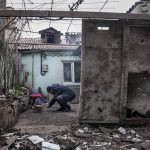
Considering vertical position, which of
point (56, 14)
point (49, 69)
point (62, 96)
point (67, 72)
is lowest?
point (62, 96)

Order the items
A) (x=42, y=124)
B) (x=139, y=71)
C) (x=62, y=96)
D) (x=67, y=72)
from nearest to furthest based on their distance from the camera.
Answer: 1. (x=139, y=71)
2. (x=42, y=124)
3. (x=62, y=96)
4. (x=67, y=72)

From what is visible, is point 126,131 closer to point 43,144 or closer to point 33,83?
point 43,144

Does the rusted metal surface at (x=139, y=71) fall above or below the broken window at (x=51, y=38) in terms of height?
below

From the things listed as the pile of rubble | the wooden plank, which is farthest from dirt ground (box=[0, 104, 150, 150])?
the wooden plank

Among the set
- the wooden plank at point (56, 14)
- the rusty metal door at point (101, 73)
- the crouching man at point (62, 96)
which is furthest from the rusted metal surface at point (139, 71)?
the crouching man at point (62, 96)

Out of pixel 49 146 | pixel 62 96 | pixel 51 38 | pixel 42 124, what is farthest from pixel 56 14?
pixel 51 38

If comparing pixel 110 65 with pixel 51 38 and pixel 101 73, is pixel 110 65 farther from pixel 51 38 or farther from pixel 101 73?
pixel 51 38

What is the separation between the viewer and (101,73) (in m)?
9.97

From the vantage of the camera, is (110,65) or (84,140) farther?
(110,65)

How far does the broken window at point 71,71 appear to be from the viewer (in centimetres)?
2214

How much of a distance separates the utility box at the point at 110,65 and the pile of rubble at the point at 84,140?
57 centimetres

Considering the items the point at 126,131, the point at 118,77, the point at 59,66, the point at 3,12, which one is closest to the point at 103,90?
the point at 118,77

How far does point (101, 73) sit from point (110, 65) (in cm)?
35

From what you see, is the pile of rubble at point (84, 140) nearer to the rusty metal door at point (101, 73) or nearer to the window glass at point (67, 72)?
the rusty metal door at point (101, 73)
